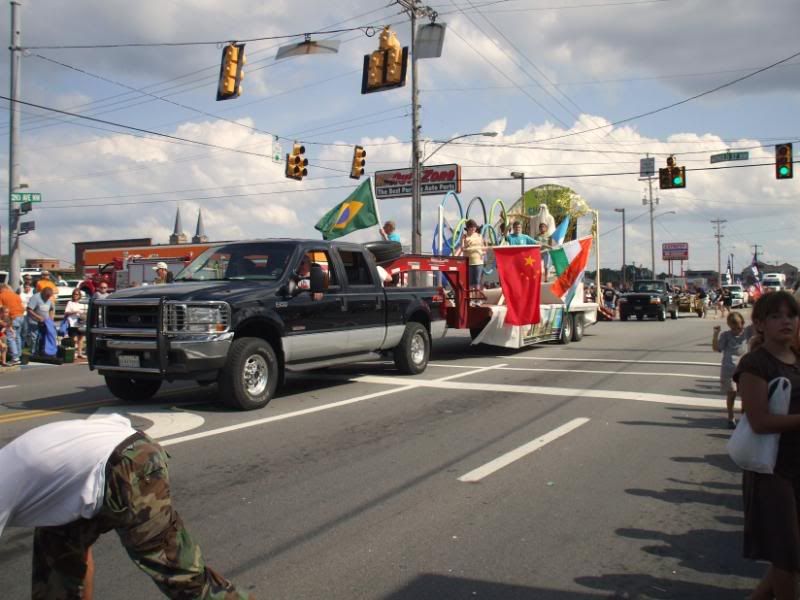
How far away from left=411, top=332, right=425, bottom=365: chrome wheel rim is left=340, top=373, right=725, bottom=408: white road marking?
0.52 m

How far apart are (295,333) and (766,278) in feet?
194

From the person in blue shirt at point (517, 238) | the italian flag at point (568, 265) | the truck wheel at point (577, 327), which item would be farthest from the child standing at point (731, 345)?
the truck wheel at point (577, 327)

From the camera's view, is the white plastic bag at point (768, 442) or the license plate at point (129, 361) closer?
the white plastic bag at point (768, 442)

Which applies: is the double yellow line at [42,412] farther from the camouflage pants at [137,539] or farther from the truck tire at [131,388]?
the camouflage pants at [137,539]

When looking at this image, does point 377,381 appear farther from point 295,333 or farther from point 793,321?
point 793,321

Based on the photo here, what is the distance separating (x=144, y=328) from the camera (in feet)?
28.0

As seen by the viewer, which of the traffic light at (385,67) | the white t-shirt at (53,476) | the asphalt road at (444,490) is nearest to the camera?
the white t-shirt at (53,476)

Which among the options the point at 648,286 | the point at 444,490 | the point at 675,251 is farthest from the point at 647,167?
the point at 675,251

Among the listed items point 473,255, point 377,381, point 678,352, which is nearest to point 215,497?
point 377,381

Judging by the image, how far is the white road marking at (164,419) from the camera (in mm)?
7785

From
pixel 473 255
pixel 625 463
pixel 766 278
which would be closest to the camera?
pixel 625 463

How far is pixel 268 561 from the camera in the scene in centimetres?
435

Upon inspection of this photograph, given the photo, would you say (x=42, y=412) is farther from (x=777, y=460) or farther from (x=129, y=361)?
(x=777, y=460)

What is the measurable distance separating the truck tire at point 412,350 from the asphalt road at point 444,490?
0.96 m
